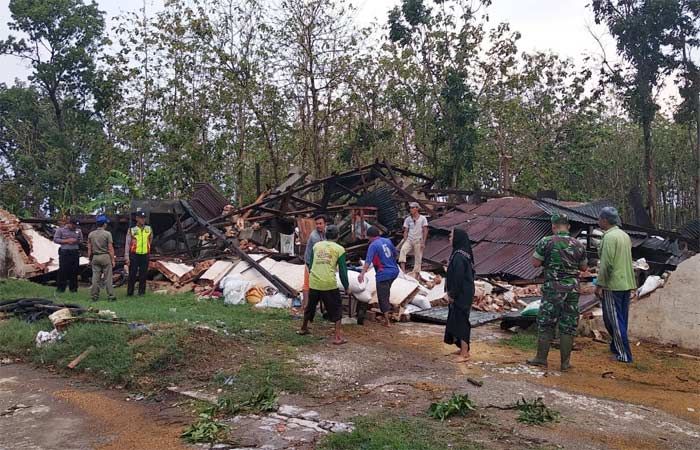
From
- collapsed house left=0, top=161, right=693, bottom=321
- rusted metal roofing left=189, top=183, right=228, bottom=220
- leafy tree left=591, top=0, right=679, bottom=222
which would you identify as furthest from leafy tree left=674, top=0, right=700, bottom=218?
rusted metal roofing left=189, top=183, right=228, bottom=220

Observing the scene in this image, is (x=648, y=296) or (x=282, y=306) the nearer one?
(x=648, y=296)

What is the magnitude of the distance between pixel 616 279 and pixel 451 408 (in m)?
3.30

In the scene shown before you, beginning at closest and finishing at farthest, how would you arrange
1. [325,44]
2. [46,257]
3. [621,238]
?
[621,238]
[46,257]
[325,44]

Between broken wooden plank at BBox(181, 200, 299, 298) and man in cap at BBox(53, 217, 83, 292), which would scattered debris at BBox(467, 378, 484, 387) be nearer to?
broken wooden plank at BBox(181, 200, 299, 298)

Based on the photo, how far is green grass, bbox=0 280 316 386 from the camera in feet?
22.7

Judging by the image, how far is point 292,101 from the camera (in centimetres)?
2509

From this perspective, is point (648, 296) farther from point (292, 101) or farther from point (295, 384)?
point (292, 101)

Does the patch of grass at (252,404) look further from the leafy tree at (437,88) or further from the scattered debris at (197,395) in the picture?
the leafy tree at (437,88)

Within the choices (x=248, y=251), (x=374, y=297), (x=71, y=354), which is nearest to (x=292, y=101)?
(x=248, y=251)

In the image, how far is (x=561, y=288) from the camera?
708cm

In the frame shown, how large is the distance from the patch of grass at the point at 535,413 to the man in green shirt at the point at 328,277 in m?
3.19

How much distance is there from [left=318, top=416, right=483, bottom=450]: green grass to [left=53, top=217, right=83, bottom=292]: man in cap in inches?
390

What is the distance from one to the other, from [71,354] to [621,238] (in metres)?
7.17

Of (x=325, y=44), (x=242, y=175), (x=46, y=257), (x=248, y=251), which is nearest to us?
(x=248, y=251)
